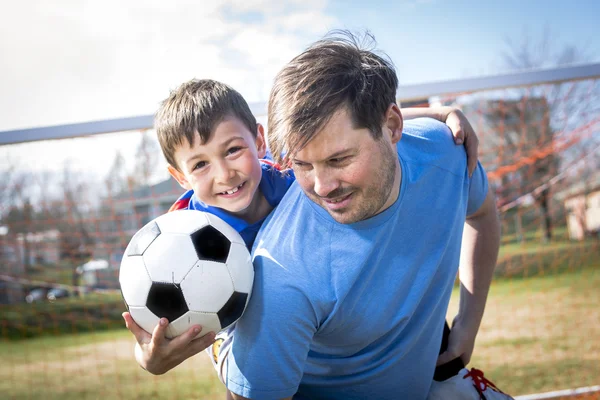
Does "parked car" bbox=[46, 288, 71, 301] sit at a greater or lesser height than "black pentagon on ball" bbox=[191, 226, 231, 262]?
lesser

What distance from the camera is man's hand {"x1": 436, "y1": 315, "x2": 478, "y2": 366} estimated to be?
2420 mm

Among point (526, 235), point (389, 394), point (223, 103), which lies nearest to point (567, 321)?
point (526, 235)

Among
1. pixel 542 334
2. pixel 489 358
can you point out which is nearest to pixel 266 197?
pixel 489 358

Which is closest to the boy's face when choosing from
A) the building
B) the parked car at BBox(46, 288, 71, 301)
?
the parked car at BBox(46, 288, 71, 301)

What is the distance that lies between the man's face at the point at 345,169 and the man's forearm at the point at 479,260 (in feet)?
3.11

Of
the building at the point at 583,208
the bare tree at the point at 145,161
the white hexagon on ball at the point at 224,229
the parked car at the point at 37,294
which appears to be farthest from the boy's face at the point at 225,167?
the building at the point at 583,208

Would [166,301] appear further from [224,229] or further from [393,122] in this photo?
[393,122]

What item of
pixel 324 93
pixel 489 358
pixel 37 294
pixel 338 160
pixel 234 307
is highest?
pixel 324 93

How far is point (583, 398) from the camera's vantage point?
3926mm

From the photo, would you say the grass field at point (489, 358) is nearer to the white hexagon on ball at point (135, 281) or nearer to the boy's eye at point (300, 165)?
the white hexagon on ball at point (135, 281)

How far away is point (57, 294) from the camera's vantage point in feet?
35.3

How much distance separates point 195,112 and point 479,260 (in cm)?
148

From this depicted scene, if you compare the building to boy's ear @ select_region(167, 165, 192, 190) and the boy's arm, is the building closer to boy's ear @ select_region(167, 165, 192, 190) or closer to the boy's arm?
the boy's arm

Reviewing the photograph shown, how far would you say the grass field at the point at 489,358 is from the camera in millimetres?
5078
